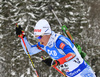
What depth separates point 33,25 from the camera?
431 cm

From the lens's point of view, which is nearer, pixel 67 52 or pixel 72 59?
pixel 67 52

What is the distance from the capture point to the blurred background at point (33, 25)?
13.1 feet

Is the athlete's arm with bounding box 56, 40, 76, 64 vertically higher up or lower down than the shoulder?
lower down

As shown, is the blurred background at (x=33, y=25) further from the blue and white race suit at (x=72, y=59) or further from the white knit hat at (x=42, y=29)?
the white knit hat at (x=42, y=29)

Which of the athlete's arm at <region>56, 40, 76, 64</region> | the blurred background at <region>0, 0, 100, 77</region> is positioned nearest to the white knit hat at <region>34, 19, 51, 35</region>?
the athlete's arm at <region>56, 40, 76, 64</region>

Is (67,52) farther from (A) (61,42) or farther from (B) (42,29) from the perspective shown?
(B) (42,29)

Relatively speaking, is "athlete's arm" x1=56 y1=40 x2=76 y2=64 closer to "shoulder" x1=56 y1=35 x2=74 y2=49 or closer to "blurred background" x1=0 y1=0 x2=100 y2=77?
"shoulder" x1=56 y1=35 x2=74 y2=49

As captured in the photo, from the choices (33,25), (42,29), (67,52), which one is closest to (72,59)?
(67,52)

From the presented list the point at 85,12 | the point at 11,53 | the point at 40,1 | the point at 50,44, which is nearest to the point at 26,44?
the point at 50,44

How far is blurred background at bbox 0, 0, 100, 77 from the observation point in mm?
3992

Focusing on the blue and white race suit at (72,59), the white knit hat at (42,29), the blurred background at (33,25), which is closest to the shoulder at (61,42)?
the blue and white race suit at (72,59)

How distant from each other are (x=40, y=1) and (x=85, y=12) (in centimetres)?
203

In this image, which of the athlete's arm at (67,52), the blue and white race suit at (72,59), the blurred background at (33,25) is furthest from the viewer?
the blurred background at (33,25)

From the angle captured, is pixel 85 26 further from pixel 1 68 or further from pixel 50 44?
pixel 1 68
